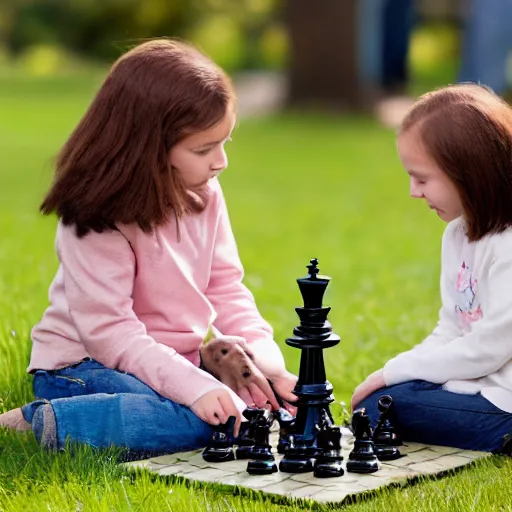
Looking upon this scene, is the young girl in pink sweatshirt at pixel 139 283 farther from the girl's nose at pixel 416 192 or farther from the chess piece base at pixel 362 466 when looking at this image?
the girl's nose at pixel 416 192

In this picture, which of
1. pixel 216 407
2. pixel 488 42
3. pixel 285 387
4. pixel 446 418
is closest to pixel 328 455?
pixel 216 407

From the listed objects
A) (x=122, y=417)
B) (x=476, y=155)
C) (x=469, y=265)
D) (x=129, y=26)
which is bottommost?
(x=122, y=417)

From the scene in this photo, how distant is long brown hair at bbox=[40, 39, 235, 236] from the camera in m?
4.20

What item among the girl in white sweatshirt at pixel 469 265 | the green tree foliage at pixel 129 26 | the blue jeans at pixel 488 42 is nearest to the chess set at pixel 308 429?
the girl in white sweatshirt at pixel 469 265

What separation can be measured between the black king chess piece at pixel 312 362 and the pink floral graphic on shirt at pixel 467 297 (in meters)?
0.56

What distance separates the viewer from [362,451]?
3.79 metres

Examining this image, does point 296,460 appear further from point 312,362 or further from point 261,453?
point 312,362

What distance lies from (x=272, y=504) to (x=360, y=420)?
0.48 m

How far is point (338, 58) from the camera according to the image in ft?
64.0

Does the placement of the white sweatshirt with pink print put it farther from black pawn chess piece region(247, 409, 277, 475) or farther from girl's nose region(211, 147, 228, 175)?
girl's nose region(211, 147, 228, 175)

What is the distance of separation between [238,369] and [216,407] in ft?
1.07

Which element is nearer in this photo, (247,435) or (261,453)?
(261,453)

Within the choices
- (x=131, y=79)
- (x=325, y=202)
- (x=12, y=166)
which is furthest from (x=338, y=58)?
(x=131, y=79)

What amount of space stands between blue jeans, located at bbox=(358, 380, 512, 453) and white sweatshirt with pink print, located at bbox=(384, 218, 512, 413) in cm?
3
